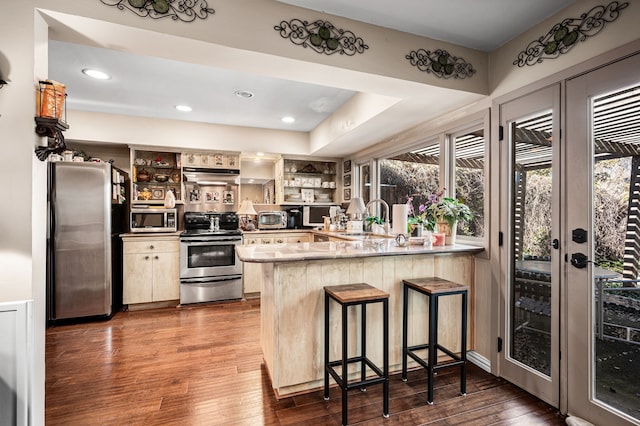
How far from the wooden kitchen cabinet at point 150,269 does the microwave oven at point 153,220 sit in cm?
16

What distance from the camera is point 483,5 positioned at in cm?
190

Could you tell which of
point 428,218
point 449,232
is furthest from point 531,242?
point 428,218

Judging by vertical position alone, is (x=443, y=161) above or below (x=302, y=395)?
above

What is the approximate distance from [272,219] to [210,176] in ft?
3.81

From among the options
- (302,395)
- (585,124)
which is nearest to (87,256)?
(302,395)

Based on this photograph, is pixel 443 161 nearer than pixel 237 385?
No

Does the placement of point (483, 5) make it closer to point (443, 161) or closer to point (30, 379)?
point (443, 161)

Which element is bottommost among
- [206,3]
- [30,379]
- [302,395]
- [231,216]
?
[302,395]

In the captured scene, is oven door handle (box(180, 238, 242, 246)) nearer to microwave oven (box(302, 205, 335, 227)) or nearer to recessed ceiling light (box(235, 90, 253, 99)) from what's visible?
microwave oven (box(302, 205, 335, 227))

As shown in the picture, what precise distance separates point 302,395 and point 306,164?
3.79 metres

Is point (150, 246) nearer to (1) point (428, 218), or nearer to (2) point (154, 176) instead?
(2) point (154, 176)

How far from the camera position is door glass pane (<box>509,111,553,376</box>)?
208cm

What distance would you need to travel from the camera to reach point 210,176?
15.3ft

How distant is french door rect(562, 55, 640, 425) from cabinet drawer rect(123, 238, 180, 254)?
4253 mm
